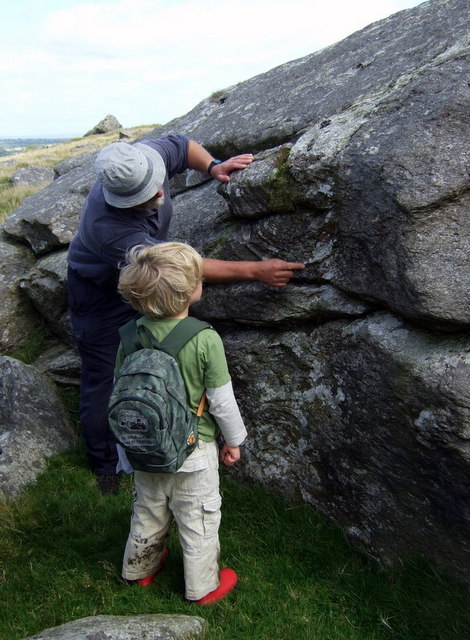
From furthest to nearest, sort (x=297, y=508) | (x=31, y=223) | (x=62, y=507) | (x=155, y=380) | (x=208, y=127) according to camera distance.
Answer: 1. (x=31, y=223)
2. (x=208, y=127)
3. (x=62, y=507)
4. (x=297, y=508)
5. (x=155, y=380)

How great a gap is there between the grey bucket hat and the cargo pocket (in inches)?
103

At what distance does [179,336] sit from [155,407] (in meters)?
0.56

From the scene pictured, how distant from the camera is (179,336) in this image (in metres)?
4.53

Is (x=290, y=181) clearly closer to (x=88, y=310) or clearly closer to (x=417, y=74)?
(x=417, y=74)

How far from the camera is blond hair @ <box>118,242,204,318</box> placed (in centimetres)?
439

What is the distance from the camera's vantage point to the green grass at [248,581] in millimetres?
4758

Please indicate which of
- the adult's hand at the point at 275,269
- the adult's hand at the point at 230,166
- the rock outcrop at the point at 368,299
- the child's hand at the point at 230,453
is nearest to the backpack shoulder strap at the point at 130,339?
the child's hand at the point at 230,453

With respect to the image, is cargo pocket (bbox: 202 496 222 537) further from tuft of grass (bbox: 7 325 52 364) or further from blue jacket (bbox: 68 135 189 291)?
tuft of grass (bbox: 7 325 52 364)

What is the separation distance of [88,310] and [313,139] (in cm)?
300

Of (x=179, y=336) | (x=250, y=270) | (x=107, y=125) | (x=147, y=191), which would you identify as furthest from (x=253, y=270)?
(x=107, y=125)

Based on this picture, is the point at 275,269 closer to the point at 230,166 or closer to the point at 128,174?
the point at 230,166

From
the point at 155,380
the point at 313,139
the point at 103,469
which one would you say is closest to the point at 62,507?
the point at 103,469

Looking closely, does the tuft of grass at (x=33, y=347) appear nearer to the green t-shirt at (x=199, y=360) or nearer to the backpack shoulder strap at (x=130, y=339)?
the backpack shoulder strap at (x=130, y=339)

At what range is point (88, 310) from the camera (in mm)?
6750
